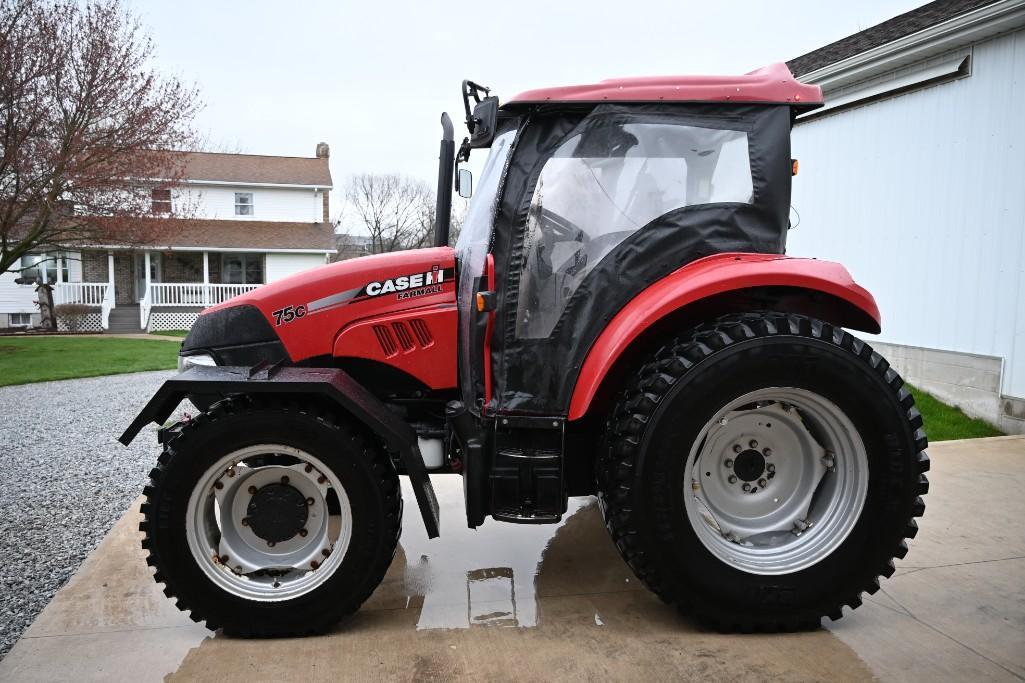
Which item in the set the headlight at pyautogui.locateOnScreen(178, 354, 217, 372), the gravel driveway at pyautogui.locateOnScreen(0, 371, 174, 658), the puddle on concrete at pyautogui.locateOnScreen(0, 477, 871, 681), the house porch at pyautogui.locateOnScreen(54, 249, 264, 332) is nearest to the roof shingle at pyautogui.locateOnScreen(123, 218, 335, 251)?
the house porch at pyautogui.locateOnScreen(54, 249, 264, 332)

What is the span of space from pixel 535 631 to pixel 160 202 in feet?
60.4

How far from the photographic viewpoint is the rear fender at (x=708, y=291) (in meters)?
2.71

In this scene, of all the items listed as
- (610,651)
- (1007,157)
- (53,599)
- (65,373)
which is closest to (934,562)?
(610,651)

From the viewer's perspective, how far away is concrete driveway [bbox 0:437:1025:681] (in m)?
2.62

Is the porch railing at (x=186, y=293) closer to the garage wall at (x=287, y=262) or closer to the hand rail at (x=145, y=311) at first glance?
the hand rail at (x=145, y=311)

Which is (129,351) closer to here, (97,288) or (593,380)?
(97,288)

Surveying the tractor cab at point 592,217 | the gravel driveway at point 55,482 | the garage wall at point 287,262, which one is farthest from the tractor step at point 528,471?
the garage wall at point 287,262

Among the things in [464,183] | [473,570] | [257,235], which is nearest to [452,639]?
[473,570]

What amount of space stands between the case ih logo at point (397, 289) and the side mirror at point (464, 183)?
50 centimetres

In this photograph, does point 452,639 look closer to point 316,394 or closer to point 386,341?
point 316,394

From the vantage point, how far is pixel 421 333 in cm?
331

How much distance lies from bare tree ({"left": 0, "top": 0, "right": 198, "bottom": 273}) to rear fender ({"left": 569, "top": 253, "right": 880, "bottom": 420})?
573 inches

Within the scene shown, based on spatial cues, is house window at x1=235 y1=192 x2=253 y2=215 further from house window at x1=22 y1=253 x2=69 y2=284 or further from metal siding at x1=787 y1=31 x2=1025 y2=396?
metal siding at x1=787 y1=31 x2=1025 y2=396

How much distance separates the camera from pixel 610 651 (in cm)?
274
